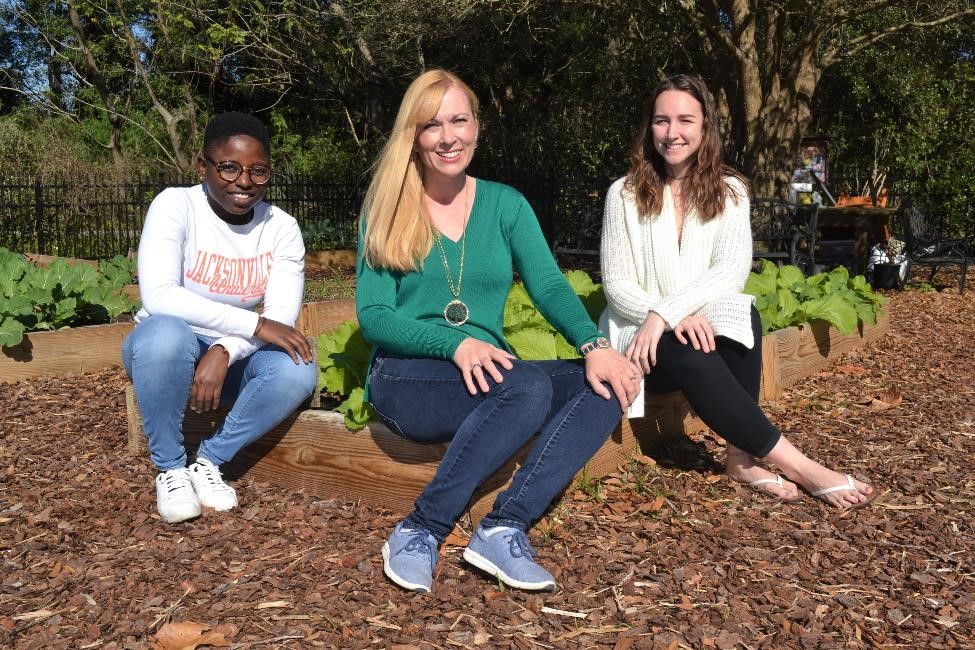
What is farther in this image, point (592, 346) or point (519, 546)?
point (592, 346)

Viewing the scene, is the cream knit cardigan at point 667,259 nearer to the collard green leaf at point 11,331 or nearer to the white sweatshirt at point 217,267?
the white sweatshirt at point 217,267

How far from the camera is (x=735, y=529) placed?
2980 millimetres

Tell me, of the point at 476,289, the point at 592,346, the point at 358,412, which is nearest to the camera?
the point at 592,346

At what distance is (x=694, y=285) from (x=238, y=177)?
64.5 inches

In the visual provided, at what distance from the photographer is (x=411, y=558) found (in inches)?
99.9

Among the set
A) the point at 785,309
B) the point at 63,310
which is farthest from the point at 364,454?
the point at 63,310

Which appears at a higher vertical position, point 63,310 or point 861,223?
point 861,223

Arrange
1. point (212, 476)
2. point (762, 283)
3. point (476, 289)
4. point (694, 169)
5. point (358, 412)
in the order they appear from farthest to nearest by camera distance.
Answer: point (762, 283), point (694, 169), point (212, 476), point (358, 412), point (476, 289)

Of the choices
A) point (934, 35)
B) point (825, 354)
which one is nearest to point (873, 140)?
point (934, 35)

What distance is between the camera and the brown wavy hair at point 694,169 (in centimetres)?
332

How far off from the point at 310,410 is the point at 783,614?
5.73 ft

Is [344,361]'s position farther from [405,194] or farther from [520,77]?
[520,77]

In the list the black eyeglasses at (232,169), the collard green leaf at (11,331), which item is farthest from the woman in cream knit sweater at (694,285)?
the collard green leaf at (11,331)

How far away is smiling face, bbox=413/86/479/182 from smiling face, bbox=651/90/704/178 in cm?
79
